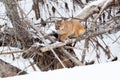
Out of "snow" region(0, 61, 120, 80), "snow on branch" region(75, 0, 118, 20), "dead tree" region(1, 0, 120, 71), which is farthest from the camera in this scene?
"snow on branch" region(75, 0, 118, 20)

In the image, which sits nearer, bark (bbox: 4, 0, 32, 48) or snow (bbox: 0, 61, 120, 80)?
snow (bbox: 0, 61, 120, 80)

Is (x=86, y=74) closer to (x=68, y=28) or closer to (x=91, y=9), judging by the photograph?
(x=68, y=28)

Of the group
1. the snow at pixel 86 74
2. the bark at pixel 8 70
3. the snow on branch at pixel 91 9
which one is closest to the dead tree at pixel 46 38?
the snow on branch at pixel 91 9

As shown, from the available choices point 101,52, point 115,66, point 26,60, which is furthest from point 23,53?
point 115,66

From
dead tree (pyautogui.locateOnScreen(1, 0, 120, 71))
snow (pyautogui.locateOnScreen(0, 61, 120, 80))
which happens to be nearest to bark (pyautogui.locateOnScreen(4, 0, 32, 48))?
dead tree (pyautogui.locateOnScreen(1, 0, 120, 71))

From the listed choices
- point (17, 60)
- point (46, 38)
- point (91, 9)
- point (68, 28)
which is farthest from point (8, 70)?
point (91, 9)

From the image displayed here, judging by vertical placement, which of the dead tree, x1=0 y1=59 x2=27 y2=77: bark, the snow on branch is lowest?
x1=0 y1=59 x2=27 y2=77: bark

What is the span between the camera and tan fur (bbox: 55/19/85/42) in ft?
8.09

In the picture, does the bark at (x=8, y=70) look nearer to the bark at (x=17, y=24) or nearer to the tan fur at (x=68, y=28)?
the bark at (x=17, y=24)

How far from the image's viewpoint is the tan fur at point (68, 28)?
2.46 metres

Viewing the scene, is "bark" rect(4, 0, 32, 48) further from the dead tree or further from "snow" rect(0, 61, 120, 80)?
"snow" rect(0, 61, 120, 80)

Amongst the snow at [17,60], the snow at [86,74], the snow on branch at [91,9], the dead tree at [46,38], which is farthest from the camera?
the snow on branch at [91,9]

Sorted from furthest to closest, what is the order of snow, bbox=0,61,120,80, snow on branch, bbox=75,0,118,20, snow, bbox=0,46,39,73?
snow on branch, bbox=75,0,118,20 → snow, bbox=0,46,39,73 → snow, bbox=0,61,120,80

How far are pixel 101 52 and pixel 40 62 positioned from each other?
65 cm
